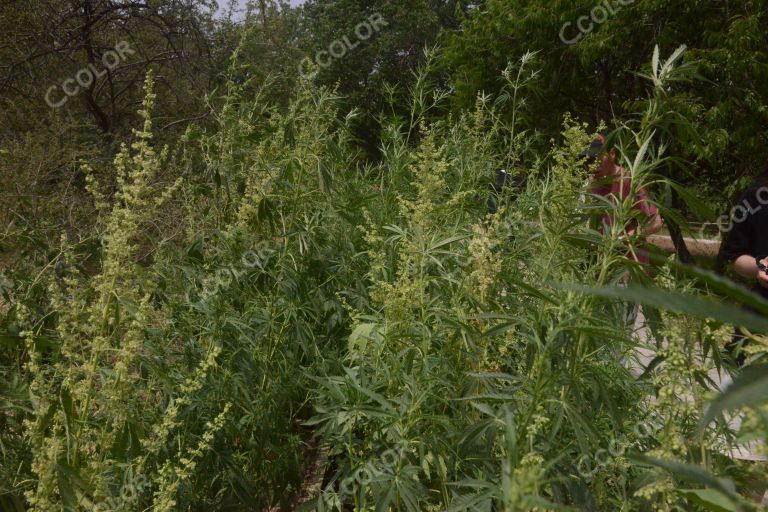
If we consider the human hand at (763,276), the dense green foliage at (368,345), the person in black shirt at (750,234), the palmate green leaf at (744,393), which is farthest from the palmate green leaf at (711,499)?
the person in black shirt at (750,234)

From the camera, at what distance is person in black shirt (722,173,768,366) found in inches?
132

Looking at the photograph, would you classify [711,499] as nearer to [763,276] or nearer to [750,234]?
[763,276]

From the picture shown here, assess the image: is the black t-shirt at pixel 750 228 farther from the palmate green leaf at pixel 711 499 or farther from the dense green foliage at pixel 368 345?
the palmate green leaf at pixel 711 499

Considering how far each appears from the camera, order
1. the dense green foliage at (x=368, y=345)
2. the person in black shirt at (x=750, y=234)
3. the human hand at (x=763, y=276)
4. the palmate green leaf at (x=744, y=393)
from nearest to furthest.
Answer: the palmate green leaf at (x=744, y=393) < the dense green foliage at (x=368, y=345) < the human hand at (x=763, y=276) < the person in black shirt at (x=750, y=234)

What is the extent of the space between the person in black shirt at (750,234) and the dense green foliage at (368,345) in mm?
923

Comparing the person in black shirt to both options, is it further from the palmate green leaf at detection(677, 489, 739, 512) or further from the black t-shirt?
the palmate green leaf at detection(677, 489, 739, 512)

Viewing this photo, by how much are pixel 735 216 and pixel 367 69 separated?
2430 centimetres

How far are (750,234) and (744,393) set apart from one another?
3533 mm

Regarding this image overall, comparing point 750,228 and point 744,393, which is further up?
point 744,393

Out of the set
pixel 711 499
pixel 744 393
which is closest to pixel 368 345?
pixel 711 499

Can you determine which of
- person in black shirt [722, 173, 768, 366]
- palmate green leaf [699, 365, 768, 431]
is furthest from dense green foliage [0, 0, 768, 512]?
person in black shirt [722, 173, 768, 366]

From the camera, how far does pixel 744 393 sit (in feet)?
1.42

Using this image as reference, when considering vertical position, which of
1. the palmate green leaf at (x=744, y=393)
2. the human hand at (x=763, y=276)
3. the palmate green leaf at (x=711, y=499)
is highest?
the palmate green leaf at (x=744, y=393)

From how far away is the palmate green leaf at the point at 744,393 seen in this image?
41 centimetres
